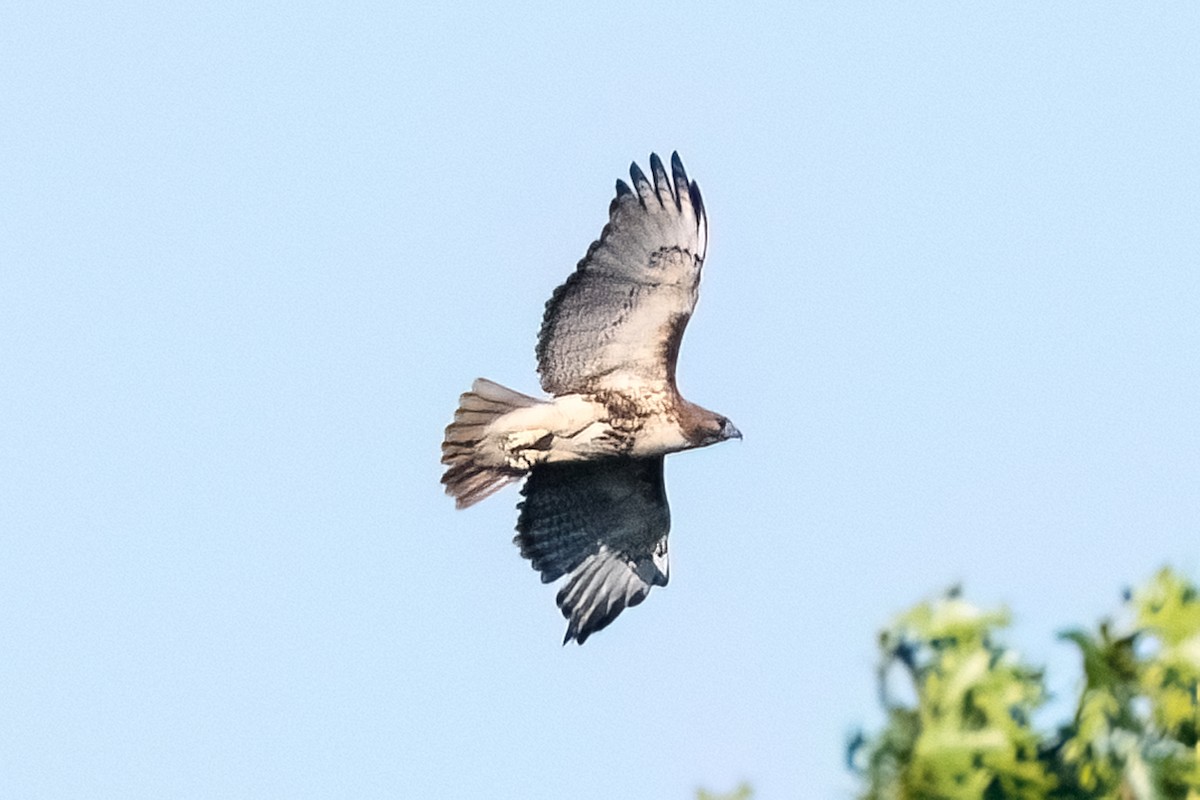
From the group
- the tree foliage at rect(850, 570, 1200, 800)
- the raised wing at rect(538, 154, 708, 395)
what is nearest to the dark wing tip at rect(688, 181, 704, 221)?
the raised wing at rect(538, 154, 708, 395)

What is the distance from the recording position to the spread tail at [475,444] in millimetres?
12438

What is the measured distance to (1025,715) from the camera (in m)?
5.73

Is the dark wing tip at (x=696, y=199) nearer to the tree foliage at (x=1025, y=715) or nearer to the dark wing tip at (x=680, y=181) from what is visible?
the dark wing tip at (x=680, y=181)

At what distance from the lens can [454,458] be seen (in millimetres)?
12633

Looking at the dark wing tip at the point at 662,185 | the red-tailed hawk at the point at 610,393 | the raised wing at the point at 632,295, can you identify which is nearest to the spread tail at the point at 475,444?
the red-tailed hawk at the point at 610,393

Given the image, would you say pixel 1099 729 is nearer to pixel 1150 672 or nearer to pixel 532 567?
pixel 1150 672

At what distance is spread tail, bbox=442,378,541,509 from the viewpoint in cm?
1244

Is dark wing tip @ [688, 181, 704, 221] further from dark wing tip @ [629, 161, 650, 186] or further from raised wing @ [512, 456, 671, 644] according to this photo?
raised wing @ [512, 456, 671, 644]

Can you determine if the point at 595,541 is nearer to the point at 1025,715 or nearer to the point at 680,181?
the point at 680,181

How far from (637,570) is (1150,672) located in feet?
25.6

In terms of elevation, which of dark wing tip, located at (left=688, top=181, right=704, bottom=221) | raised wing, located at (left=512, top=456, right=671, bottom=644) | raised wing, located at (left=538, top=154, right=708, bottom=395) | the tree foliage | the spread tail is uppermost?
dark wing tip, located at (left=688, top=181, right=704, bottom=221)

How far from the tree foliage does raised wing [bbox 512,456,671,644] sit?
7422 mm

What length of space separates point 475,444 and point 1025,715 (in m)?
7.13

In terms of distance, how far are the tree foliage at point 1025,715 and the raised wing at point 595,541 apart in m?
7.42
